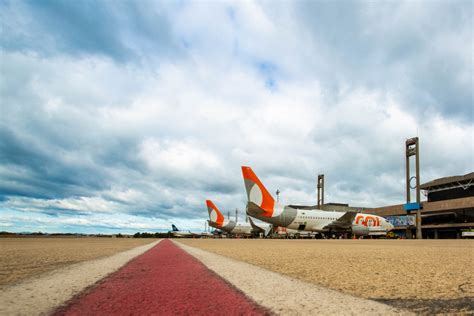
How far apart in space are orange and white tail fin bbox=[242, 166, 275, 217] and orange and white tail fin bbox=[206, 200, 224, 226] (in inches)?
1270

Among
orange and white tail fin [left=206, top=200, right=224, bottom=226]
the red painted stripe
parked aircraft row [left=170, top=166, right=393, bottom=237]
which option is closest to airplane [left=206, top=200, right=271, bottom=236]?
orange and white tail fin [left=206, top=200, right=224, bottom=226]

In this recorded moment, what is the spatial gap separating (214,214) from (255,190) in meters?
33.9

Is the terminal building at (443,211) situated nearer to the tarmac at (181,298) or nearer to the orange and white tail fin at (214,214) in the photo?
the orange and white tail fin at (214,214)

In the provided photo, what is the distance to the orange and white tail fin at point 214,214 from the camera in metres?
71.4

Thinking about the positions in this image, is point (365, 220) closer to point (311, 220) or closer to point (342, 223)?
point (342, 223)

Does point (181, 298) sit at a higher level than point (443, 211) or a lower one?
lower

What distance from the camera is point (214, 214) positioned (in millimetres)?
72625

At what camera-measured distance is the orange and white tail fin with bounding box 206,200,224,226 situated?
71.4 meters

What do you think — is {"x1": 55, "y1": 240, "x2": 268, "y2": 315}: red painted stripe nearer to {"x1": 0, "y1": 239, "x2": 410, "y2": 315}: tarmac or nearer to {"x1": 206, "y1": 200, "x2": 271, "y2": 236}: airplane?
{"x1": 0, "y1": 239, "x2": 410, "y2": 315}: tarmac

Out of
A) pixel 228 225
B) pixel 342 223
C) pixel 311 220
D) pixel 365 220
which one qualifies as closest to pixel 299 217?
pixel 311 220

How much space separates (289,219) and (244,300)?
38.7 metres

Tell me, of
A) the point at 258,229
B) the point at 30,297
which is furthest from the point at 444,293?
the point at 258,229

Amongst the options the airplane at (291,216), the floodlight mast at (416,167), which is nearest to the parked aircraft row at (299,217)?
the airplane at (291,216)

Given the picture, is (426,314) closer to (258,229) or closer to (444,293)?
(444,293)
